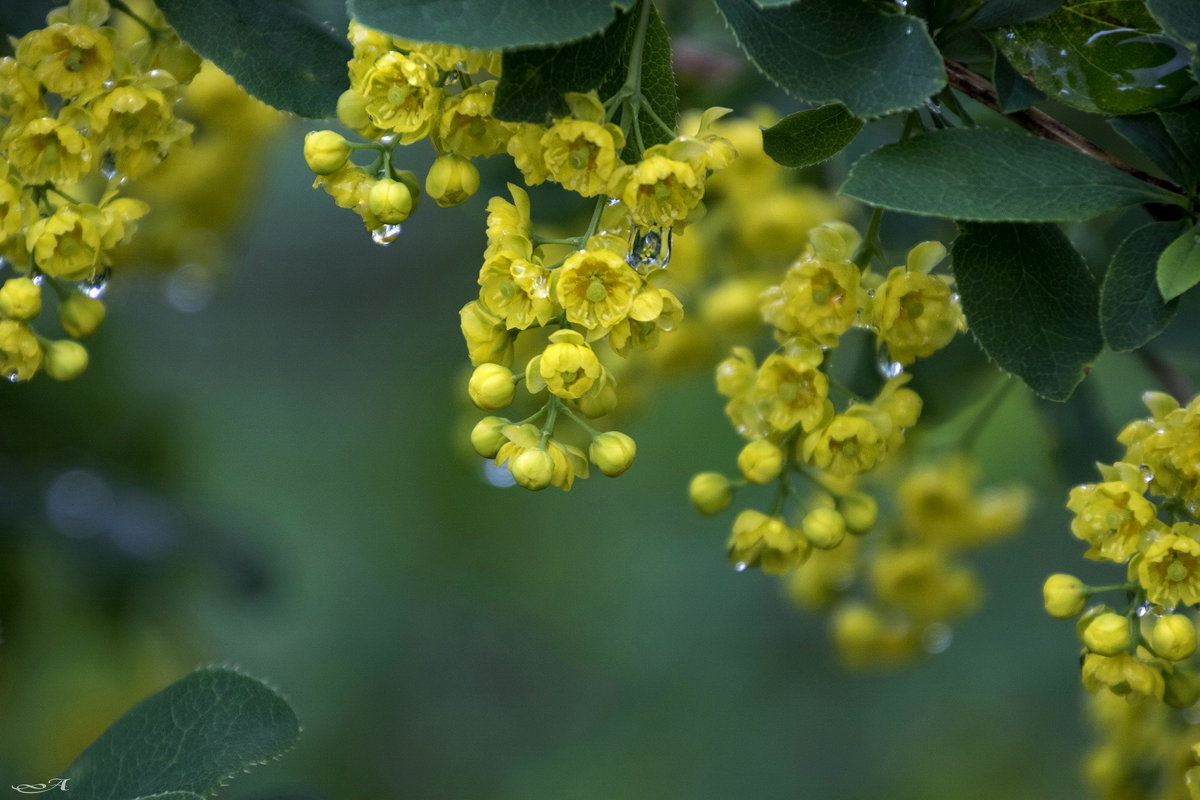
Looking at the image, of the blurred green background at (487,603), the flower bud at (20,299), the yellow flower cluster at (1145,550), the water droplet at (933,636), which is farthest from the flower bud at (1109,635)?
the blurred green background at (487,603)

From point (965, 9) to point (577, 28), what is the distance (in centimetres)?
46

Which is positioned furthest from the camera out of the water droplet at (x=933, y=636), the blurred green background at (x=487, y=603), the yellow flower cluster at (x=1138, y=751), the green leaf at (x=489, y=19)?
the blurred green background at (x=487, y=603)

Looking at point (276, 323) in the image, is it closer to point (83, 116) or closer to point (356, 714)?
point (356, 714)

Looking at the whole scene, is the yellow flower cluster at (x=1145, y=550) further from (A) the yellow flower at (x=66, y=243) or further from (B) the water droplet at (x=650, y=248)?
(A) the yellow flower at (x=66, y=243)

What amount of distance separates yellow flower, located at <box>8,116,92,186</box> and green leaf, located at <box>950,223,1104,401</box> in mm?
941

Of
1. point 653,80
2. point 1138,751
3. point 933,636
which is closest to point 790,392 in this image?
point 653,80

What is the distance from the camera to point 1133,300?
3.69 ft

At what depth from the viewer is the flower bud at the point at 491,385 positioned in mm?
1118

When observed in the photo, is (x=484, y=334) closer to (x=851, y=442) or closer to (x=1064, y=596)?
(x=851, y=442)

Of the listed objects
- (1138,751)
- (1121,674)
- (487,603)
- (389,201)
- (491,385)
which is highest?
(389,201)

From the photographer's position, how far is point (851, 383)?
6.05 ft

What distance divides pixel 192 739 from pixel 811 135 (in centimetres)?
92

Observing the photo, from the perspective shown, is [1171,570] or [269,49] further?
[269,49]

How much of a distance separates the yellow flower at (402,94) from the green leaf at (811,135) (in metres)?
0.34
